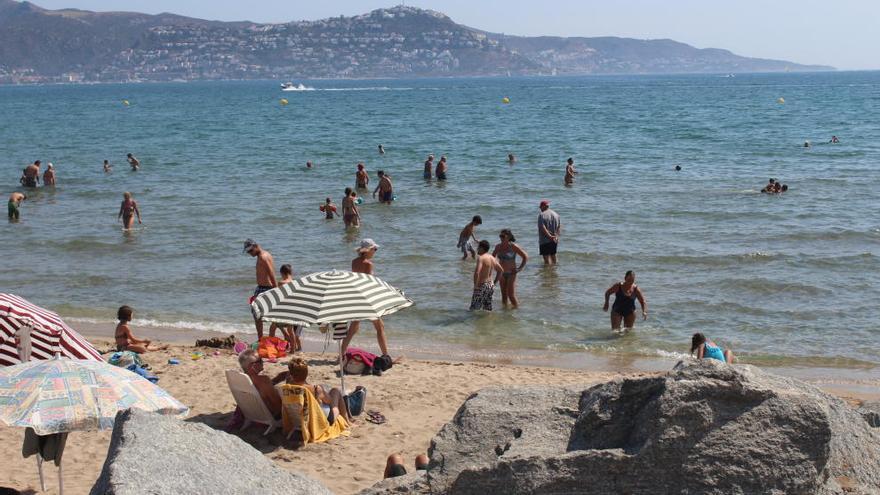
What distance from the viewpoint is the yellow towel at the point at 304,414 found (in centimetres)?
867

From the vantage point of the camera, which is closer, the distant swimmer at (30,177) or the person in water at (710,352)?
the person in water at (710,352)

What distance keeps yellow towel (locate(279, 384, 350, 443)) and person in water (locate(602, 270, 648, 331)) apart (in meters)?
5.67

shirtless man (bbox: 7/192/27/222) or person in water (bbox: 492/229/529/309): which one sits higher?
person in water (bbox: 492/229/529/309)

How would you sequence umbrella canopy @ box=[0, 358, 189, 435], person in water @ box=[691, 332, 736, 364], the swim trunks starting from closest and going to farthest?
1. umbrella canopy @ box=[0, 358, 189, 435]
2. person in water @ box=[691, 332, 736, 364]
3. the swim trunks

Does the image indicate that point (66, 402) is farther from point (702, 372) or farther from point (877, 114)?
point (877, 114)

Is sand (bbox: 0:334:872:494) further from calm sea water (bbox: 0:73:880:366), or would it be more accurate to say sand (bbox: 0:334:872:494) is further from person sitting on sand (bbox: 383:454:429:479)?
calm sea water (bbox: 0:73:880:366)

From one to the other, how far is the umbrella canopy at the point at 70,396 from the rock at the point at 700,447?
7.91ft

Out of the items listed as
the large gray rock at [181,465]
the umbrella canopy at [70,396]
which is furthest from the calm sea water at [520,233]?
the large gray rock at [181,465]

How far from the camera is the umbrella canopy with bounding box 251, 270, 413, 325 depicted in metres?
9.09

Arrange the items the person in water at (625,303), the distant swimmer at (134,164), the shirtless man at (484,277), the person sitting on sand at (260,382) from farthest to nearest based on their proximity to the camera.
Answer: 1. the distant swimmer at (134,164)
2. the shirtless man at (484,277)
3. the person in water at (625,303)
4. the person sitting on sand at (260,382)

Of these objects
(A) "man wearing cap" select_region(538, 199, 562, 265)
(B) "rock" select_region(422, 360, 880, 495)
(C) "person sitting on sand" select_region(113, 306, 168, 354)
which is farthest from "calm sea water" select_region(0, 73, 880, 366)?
(B) "rock" select_region(422, 360, 880, 495)

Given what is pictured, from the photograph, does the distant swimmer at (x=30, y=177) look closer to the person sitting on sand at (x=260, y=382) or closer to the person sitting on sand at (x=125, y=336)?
the person sitting on sand at (x=125, y=336)

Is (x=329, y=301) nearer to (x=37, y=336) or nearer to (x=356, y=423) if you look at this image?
(x=356, y=423)

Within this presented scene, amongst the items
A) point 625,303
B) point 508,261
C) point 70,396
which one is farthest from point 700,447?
point 508,261
